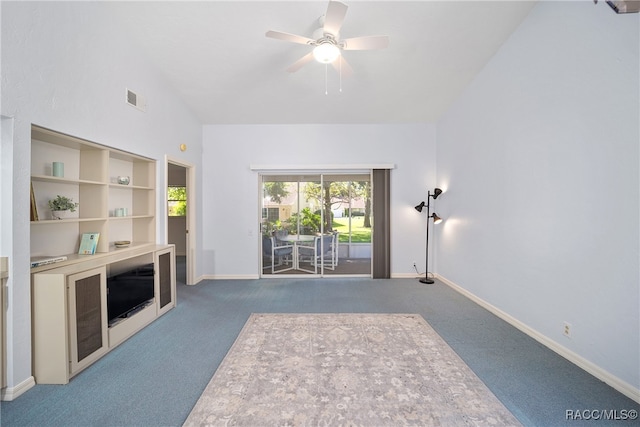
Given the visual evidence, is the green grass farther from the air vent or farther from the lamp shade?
the air vent

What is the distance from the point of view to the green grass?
17.3 ft

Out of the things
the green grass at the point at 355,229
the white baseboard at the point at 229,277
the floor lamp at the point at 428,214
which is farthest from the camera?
the green grass at the point at 355,229

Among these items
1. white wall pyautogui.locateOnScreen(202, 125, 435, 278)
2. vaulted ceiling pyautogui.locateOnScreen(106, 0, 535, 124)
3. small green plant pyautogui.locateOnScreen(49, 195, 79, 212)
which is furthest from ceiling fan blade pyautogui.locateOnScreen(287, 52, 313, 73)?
small green plant pyautogui.locateOnScreen(49, 195, 79, 212)

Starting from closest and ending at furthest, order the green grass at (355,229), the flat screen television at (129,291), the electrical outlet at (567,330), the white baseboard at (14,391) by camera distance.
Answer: the white baseboard at (14,391) → the electrical outlet at (567,330) → the flat screen television at (129,291) → the green grass at (355,229)

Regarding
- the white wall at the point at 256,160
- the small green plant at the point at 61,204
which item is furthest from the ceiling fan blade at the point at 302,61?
the small green plant at the point at 61,204

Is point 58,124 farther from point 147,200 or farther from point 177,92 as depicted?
point 177,92

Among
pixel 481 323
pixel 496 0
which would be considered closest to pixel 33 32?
pixel 496 0

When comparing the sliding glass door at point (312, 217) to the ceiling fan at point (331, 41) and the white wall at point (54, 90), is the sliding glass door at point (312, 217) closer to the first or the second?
the white wall at point (54, 90)

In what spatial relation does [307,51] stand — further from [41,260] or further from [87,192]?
[41,260]

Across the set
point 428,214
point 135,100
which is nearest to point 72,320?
point 135,100

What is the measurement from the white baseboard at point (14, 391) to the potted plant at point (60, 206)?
4.44 feet

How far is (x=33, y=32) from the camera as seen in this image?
6.57 feet

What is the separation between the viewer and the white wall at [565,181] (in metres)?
1.94

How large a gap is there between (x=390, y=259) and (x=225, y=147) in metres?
3.86
